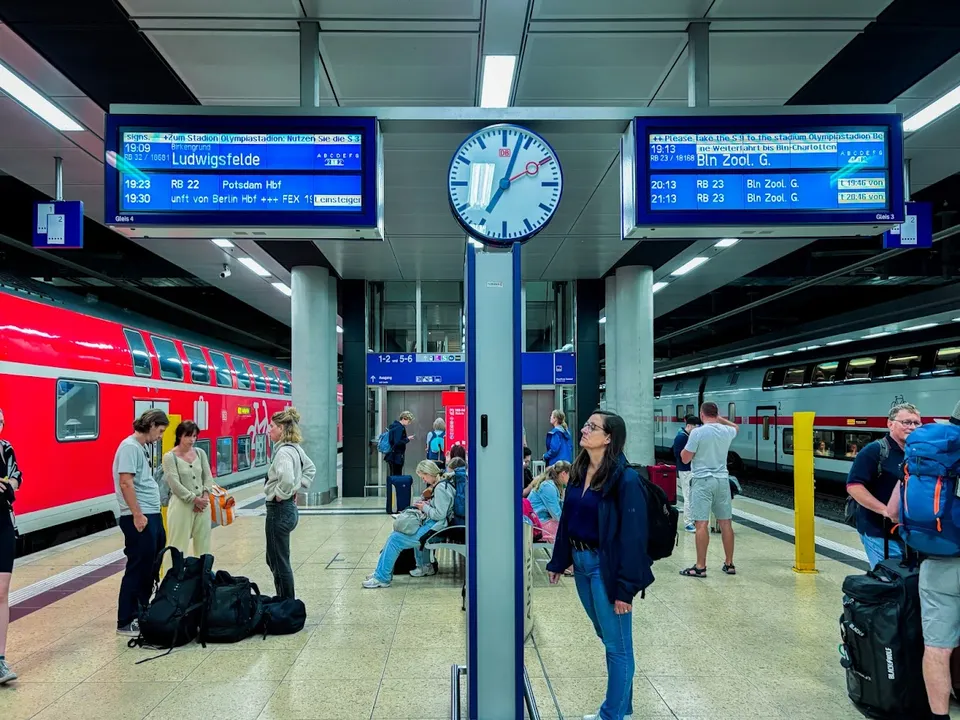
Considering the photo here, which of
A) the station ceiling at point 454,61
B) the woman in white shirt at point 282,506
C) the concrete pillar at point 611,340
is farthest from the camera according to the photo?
the concrete pillar at point 611,340

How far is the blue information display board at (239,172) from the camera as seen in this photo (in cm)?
421

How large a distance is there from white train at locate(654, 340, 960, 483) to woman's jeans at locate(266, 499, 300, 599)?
7.93m

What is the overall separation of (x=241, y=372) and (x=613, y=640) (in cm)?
1453

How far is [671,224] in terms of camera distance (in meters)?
4.24

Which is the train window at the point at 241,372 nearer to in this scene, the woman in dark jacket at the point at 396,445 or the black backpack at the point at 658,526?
the woman in dark jacket at the point at 396,445

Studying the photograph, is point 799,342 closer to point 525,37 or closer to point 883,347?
point 883,347

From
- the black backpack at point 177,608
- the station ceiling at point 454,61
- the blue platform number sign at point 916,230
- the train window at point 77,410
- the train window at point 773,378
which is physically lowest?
the black backpack at point 177,608

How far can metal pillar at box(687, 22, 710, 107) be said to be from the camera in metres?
4.73

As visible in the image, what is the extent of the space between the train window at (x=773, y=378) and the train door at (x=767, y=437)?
501mm

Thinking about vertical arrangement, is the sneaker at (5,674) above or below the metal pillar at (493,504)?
below

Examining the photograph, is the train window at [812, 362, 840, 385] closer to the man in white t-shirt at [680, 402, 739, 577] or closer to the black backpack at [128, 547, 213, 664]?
the man in white t-shirt at [680, 402, 739, 577]

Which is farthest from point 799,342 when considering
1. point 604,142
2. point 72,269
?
point 72,269

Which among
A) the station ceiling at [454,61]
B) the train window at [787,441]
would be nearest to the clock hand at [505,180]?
the station ceiling at [454,61]

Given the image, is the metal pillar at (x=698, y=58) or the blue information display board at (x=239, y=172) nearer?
the blue information display board at (x=239, y=172)
